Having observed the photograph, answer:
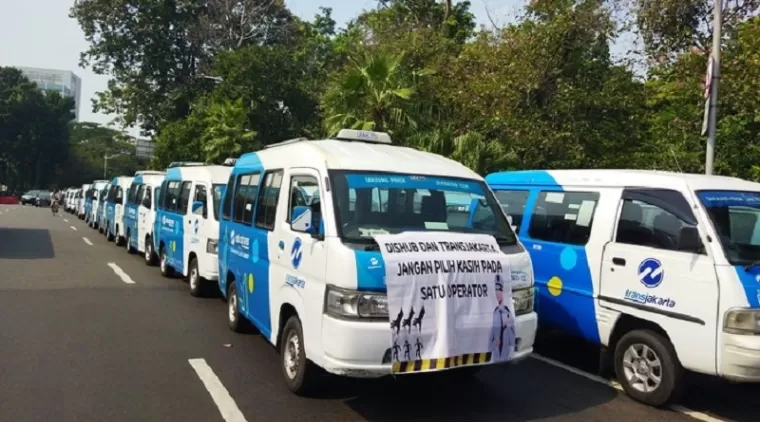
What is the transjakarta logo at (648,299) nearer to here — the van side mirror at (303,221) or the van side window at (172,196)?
the van side mirror at (303,221)

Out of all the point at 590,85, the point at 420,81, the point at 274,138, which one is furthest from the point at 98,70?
the point at 590,85

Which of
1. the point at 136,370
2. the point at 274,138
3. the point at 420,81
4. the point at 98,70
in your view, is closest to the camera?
the point at 136,370

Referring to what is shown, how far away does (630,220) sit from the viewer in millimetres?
6336

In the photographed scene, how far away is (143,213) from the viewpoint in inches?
583

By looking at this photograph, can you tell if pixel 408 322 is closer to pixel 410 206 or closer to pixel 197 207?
pixel 410 206

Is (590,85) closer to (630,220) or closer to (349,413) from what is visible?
(630,220)

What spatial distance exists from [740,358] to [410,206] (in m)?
2.78

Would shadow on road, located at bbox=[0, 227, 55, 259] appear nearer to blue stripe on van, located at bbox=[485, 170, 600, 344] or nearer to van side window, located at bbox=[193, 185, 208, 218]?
van side window, located at bbox=[193, 185, 208, 218]

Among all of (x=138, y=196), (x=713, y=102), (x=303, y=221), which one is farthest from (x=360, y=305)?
(x=138, y=196)

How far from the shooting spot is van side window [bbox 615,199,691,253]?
5867 mm

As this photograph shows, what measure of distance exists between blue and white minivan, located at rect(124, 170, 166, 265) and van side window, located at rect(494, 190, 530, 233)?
7.88m

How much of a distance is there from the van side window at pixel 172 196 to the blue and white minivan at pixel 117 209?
5.51 meters

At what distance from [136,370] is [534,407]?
3.64 m

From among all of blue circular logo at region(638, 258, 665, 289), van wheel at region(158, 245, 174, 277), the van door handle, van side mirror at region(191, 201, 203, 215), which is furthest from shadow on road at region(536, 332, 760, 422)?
van wheel at region(158, 245, 174, 277)
